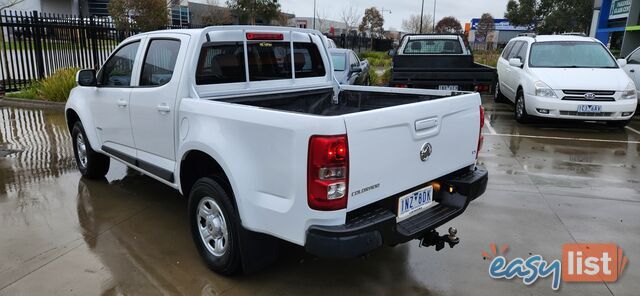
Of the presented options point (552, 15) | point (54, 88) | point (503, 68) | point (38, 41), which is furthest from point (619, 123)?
point (552, 15)

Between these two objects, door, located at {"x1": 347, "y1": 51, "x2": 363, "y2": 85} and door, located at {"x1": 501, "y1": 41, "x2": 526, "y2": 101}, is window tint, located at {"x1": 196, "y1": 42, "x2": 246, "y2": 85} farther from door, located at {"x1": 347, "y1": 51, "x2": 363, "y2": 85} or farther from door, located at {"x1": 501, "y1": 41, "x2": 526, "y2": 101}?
door, located at {"x1": 501, "y1": 41, "x2": 526, "y2": 101}

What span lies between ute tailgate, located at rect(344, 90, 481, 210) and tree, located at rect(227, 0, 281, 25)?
34037 mm

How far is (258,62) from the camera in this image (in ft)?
13.6

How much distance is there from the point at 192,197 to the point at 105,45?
1215 cm

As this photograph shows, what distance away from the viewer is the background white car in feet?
27.2

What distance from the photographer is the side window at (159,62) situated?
390 cm

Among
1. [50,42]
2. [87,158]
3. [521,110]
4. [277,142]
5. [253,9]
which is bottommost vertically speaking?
[87,158]

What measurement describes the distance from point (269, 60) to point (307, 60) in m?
0.49

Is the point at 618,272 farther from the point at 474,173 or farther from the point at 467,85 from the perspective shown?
the point at 467,85

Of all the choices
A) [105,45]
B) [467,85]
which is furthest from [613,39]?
[105,45]

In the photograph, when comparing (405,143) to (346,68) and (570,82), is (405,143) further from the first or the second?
(346,68)

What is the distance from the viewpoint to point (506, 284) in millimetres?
3439

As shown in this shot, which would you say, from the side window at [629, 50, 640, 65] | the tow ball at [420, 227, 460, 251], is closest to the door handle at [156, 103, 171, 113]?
the tow ball at [420, 227, 460, 251]

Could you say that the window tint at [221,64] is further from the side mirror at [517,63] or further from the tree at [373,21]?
the tree at [373,21]
